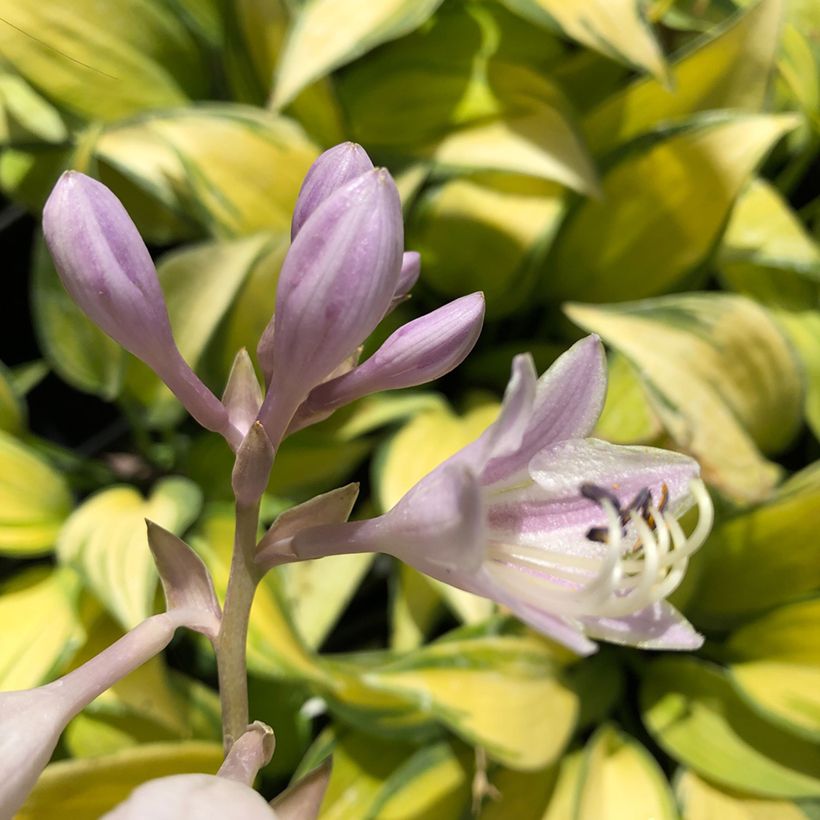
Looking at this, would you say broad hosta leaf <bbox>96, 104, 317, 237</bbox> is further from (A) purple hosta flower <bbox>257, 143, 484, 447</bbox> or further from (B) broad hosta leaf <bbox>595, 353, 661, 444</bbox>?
(A) purple hosta flower <bbox>257, 143, 484, 447</bbox>

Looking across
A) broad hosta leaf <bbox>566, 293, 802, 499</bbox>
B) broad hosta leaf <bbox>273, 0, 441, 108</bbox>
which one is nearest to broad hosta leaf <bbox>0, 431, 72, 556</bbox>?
broad hosta leaf <bbox>273, 0, 441, 108</bbox>

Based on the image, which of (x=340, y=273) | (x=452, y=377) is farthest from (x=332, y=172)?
(x=452, y=377)

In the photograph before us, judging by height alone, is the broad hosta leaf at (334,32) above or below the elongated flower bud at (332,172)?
below

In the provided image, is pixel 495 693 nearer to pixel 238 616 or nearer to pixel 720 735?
pixel 720 735

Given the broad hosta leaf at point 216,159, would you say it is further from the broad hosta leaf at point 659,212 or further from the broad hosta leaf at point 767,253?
the broad hosta leaf at point 767,253

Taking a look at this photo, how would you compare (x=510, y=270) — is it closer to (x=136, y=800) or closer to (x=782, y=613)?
(x=782, y=613)

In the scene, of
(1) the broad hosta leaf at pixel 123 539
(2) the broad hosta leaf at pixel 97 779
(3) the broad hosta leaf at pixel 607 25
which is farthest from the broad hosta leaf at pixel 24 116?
(2) the broad hosta leaf at pixel 97 779
